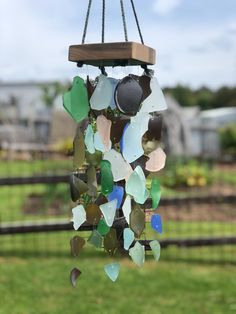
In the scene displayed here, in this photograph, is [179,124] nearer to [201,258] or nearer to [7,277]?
[201,258]

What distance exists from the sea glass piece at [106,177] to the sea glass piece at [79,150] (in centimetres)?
9

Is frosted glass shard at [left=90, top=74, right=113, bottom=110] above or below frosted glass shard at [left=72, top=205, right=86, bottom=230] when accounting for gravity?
above

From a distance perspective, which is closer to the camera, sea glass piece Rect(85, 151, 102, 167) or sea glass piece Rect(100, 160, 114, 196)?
sea glass piece Rect(100, 160, 114, 196)

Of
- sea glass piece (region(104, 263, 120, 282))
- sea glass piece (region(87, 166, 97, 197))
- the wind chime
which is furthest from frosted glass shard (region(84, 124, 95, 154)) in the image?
sea glass piece (region(104, 263, 120, 282))

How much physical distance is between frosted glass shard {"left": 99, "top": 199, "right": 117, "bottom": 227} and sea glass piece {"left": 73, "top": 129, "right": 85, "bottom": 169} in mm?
147

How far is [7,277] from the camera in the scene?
5414mm

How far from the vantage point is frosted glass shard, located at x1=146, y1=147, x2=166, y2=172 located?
1924 mm

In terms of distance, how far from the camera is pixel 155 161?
1930mm

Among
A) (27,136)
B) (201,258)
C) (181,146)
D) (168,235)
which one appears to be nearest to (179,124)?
(181,146)

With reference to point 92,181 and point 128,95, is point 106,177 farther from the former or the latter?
point 128,95

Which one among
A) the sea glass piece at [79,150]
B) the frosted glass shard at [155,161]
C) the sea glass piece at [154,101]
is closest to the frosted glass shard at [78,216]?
the sea glass piece at [79,150]

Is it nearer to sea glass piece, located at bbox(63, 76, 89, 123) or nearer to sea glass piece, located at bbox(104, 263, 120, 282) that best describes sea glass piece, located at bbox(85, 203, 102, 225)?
sea glass piece, located at bbox(104, 263, 120, 282)

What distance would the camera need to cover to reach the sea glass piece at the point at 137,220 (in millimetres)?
1894

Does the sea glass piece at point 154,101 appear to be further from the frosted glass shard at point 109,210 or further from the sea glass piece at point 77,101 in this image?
the frosted glass shard at point 109,210
